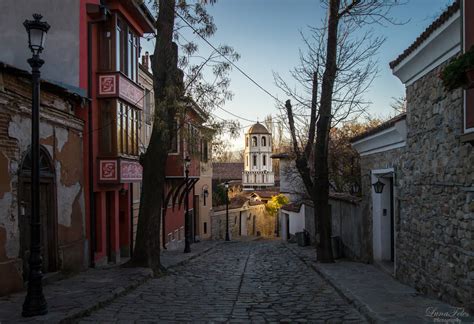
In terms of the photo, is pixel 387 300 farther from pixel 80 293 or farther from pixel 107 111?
pixel 107 111

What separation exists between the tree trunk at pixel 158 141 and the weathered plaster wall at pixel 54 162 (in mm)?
1747

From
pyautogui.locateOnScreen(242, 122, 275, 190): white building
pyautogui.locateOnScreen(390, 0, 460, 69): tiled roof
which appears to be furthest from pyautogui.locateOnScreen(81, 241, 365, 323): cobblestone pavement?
pyautogui.locateOnScreen(242, 122, 275, 190): white building

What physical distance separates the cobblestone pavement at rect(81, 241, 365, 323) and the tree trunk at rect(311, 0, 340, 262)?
1.78 m

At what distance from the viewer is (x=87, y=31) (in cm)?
1470

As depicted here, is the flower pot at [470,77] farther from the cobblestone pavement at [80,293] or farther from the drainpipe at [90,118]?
the drainpipe at [90,118]

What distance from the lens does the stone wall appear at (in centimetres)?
745

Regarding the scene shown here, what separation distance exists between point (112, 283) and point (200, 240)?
23.9m

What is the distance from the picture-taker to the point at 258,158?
79438 mm

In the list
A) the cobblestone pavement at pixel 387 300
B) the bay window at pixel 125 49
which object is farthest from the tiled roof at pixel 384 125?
the bay window at pixel 125 49

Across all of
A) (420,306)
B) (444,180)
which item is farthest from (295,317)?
(444,180)

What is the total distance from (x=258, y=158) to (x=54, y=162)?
6780cm

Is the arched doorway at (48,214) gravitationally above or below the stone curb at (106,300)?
above

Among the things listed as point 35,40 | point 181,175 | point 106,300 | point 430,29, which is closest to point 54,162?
point 106,300

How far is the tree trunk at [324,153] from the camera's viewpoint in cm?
1564
